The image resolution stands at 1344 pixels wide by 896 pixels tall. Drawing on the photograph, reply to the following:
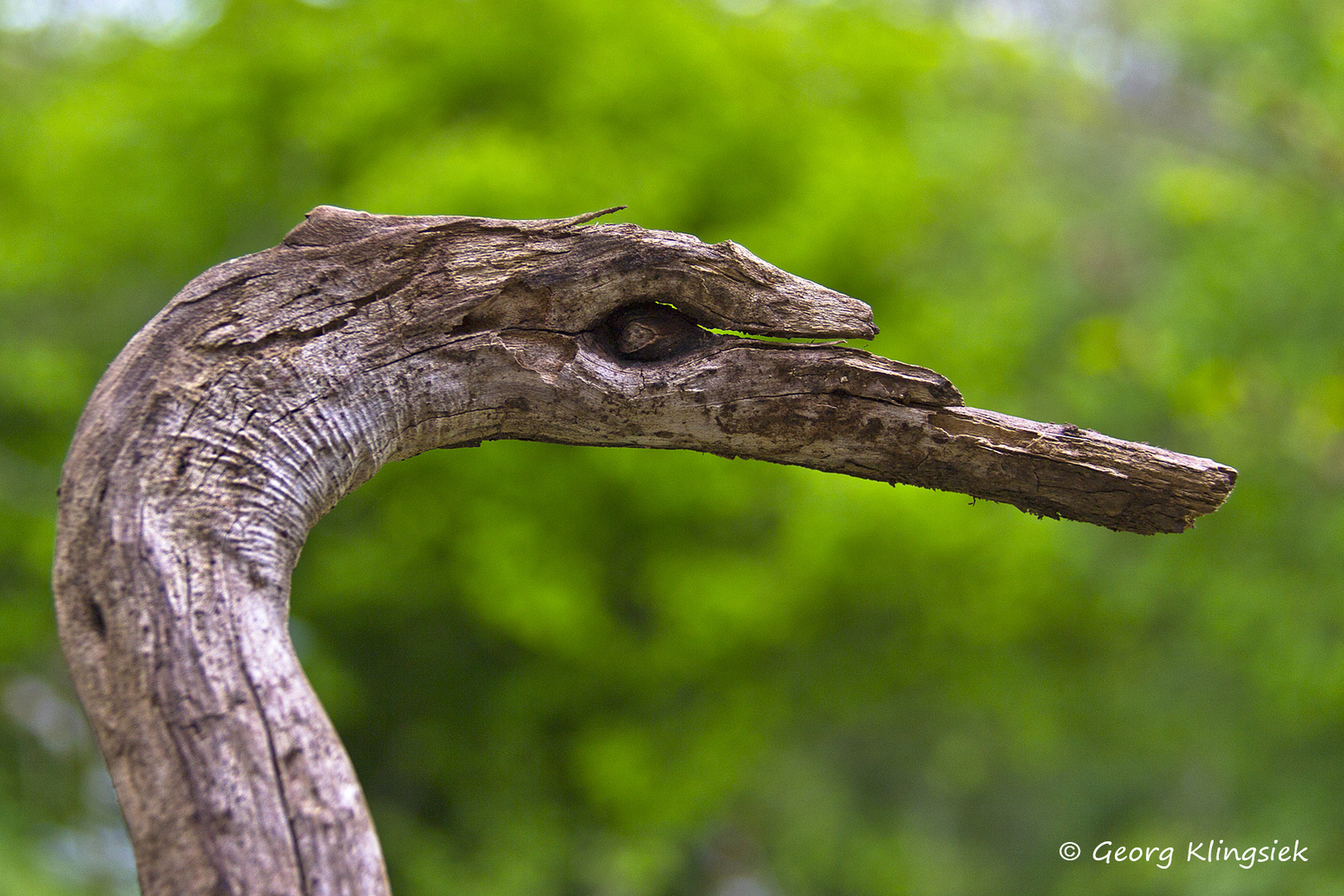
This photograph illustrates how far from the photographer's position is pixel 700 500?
361 cm

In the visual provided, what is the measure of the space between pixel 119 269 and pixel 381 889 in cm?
392

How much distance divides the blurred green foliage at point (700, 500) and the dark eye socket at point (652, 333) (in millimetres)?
2364

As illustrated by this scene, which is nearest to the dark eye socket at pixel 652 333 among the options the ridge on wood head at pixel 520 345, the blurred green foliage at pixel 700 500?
the ridge on wood head at pixel 520 345

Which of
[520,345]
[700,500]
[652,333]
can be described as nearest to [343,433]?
[520,345]

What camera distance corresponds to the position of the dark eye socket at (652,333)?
2.83ft

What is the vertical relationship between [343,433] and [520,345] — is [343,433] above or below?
below

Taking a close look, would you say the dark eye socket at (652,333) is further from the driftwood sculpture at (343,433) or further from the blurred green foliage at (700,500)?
the blurred green foliage at (700,500)

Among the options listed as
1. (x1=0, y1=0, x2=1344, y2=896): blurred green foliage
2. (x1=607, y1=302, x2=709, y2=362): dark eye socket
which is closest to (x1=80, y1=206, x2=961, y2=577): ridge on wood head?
(x1=607, y1=302, x2=709, y2=362): dark eye socket

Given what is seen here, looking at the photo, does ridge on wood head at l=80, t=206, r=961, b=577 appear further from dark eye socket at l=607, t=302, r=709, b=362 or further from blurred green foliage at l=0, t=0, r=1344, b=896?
blurred green foliage at l=0, t=0, r=1344, b=896

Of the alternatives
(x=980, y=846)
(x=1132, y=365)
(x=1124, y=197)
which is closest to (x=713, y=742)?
(x=980, y=846)

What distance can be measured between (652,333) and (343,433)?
0.27 meters

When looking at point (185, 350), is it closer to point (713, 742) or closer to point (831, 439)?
point (831, 439)

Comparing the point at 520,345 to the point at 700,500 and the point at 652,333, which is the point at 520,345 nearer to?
the point at 652,333

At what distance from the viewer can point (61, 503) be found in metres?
0.69
